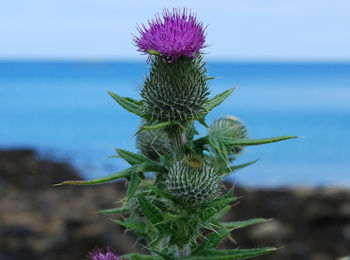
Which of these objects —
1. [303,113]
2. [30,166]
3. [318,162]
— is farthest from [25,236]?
[303,113]

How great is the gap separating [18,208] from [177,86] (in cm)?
1146

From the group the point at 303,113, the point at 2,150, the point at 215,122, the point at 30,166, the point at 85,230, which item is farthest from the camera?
the point at 303,113

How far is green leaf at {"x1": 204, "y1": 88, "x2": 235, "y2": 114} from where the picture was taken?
3.76 meters

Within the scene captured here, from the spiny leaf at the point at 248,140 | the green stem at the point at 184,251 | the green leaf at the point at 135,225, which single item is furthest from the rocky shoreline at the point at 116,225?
the spiny leaf at the point at 248,140

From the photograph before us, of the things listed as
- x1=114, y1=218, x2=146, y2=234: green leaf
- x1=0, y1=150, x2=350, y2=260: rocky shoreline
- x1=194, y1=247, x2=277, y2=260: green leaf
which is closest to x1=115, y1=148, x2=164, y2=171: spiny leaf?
x1=114, y1=218, x2=146, y2=234: green leaf

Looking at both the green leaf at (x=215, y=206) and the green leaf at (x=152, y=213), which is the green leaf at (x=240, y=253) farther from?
the green leaf at (x=152, y=213)

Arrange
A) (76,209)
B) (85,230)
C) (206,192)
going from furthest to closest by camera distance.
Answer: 1. (76,209)
2. (85,230)
3. (206,192)

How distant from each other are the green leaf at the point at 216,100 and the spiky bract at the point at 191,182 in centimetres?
45

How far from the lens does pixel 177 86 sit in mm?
4129

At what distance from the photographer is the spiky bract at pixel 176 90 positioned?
3891 millimetres

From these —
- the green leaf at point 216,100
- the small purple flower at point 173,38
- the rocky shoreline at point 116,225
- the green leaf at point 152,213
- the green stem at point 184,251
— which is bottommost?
the rocky shoreline at point 116,225

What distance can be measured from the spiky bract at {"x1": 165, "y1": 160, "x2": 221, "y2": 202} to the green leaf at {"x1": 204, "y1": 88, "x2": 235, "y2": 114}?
17.8 inches

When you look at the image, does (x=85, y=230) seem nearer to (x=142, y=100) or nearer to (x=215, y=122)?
(x=215, y=122)

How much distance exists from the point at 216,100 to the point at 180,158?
0.55 metres
